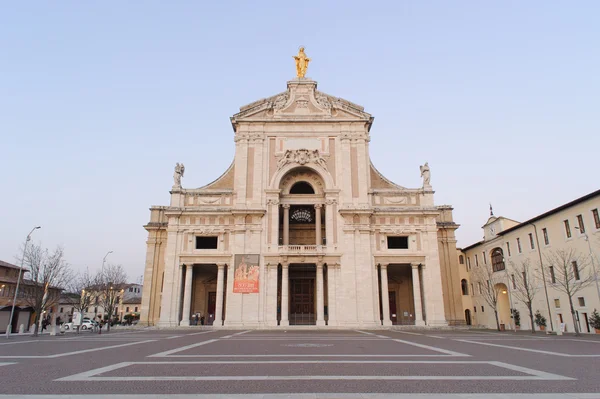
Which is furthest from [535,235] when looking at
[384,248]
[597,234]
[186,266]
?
[186,266]

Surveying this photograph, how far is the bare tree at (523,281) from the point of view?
127 ft

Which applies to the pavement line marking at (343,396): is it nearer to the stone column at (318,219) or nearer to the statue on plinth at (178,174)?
the stone column at (318,219)

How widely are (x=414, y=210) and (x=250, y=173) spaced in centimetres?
1782

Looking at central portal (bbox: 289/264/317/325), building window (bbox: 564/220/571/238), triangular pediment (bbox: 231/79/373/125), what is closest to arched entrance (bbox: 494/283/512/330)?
building window (bbox: 564/220/571/238)

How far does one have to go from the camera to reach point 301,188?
48375mm

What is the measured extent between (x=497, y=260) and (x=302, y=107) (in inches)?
1139

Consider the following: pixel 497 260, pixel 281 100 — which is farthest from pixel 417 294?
pixel 281 100

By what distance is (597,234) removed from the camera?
30.9 metres

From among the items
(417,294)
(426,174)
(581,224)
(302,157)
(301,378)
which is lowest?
(301,378)

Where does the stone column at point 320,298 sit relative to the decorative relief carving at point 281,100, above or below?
below

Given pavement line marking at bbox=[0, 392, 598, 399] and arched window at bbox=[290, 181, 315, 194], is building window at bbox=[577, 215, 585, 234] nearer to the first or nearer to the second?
arched window at bbox=[290, 181, 315, 194]

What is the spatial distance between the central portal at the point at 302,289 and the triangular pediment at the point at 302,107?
16724mm

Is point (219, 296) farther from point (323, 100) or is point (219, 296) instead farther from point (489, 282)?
point (489, 282)

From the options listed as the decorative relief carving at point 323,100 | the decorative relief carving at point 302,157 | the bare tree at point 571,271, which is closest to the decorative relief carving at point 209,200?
the decorative relief carving at point 302,157
